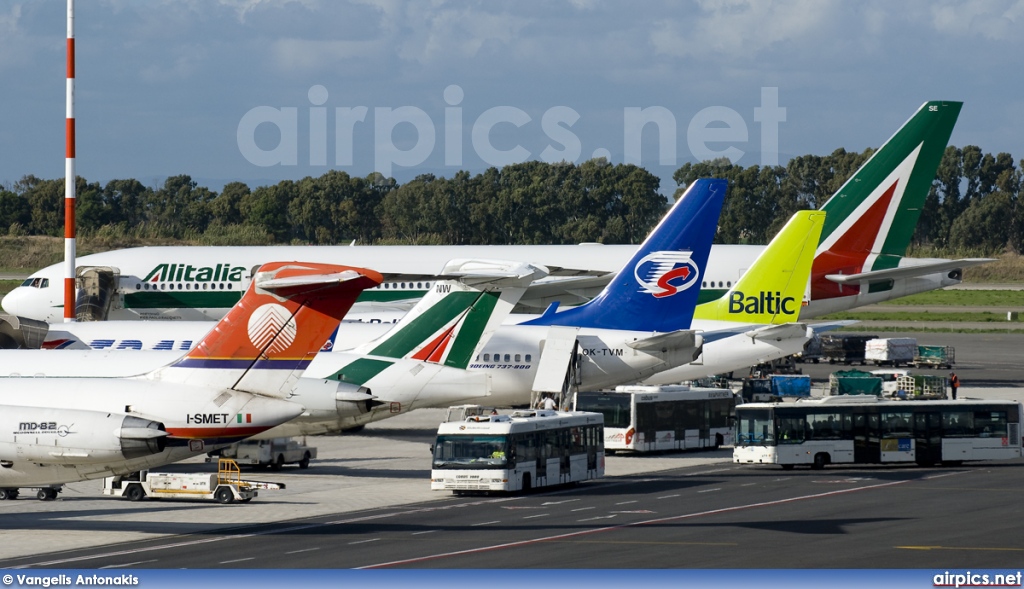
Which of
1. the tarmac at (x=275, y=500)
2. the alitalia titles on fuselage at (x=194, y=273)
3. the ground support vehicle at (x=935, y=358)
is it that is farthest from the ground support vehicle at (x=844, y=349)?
the alitalia titles on fuselage at (x=194, y=273)

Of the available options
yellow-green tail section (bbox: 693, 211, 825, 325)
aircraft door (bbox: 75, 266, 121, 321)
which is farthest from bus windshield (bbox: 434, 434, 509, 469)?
aircraft door (bbox: 75, 266, 121, 321)

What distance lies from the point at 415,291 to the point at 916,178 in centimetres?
2794

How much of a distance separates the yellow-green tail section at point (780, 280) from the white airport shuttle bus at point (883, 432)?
11.6 metres

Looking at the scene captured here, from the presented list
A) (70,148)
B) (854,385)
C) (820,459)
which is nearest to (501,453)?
(820,459)

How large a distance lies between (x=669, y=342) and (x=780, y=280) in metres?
11.5

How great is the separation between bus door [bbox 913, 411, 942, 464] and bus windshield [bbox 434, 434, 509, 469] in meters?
17.5

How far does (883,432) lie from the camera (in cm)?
5138

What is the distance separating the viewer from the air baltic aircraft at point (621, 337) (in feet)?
169

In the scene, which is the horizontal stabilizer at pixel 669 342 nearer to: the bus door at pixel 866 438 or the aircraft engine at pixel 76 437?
the bus door at pixel 866 438

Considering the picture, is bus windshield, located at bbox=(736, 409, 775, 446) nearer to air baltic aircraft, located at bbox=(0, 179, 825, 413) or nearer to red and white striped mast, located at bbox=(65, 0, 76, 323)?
air baltic aircraft, located at bbox=(0, 179, 825, 413)

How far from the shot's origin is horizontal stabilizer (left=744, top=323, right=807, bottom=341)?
57.2m

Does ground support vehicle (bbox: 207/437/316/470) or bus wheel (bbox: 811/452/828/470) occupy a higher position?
ground support vehicle (bbox: 207/437/316/470)

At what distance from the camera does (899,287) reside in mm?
74500

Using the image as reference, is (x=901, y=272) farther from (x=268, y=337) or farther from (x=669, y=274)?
(x=268, y=337)
